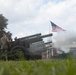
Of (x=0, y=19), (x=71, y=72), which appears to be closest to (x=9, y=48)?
(x=71, y=72)

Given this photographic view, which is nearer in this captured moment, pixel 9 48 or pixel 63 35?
pixel 9 48

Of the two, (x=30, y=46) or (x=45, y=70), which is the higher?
(x=30, y=46)

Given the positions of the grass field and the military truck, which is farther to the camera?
the military truck

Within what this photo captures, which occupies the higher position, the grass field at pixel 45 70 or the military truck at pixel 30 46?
the military truck at pixel 30 46

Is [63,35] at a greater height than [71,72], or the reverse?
[63,35]

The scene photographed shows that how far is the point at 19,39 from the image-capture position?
20.8 m

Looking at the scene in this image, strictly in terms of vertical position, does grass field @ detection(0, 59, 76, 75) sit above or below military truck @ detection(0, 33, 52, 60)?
below

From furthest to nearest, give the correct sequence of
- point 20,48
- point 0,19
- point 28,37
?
point 0,19 < point 28,37 < point 20,48

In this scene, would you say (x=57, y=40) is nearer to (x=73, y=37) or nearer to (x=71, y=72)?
(x=73, y=37)

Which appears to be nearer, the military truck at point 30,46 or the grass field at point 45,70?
the grass field at point 45,70

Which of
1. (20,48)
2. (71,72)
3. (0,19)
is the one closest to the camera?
(71,72)

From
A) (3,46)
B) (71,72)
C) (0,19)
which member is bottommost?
(71,72)

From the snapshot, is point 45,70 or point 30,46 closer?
point 45,70

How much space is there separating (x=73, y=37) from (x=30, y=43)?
266 centimetres
